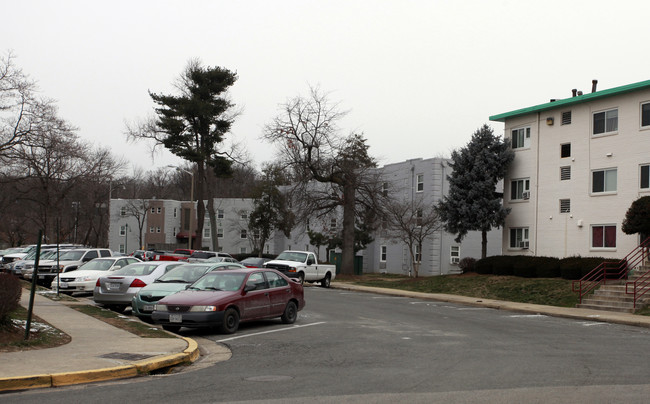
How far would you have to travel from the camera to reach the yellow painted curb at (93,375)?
32.0 feet

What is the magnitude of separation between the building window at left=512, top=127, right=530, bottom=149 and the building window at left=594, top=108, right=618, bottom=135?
14.6ft

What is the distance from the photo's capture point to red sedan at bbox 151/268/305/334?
50.3 feet

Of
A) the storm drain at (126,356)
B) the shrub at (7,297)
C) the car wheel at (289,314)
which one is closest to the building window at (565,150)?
the car wheel at (289,314)

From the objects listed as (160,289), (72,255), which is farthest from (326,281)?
(160,289)

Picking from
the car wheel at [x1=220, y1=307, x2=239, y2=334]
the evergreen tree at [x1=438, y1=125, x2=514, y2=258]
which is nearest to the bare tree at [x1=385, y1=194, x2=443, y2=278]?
the evergreen tree at [x1=438, y1=125, x2=514, y2=258]

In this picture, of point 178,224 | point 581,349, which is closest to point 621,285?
point 581,349

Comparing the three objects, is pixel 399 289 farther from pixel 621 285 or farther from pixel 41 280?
pixel 41 280

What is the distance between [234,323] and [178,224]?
247 feet

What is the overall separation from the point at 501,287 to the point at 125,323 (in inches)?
791

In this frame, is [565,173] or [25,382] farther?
[565,173]

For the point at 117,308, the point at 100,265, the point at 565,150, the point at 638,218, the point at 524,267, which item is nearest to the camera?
the point at 117,308

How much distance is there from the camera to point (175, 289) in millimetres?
18000

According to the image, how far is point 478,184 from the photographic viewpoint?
37031 mm

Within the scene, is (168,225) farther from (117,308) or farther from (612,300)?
(612,300)
